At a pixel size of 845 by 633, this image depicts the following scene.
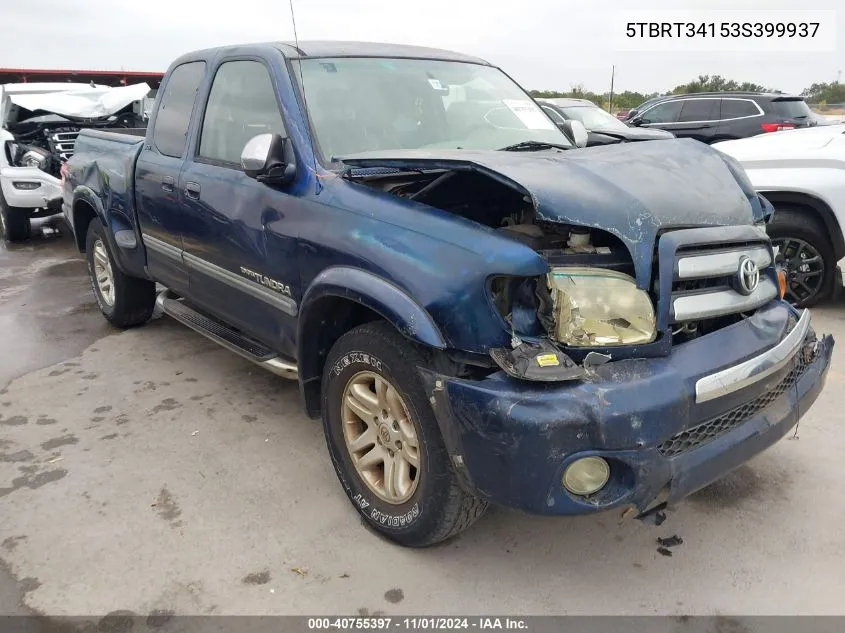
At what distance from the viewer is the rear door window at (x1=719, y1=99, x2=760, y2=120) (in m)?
10.6

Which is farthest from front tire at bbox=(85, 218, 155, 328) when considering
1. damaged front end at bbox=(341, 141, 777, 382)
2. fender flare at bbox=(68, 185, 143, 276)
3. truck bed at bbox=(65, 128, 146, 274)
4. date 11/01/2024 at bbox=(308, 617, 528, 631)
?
date 11/01/2024 at bbox=(308, 617, 528, 631)

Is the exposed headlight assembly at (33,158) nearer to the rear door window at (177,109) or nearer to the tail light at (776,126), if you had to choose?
the rear door window at (177,109)

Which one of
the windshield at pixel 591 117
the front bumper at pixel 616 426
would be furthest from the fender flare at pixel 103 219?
the windshield at pixel 591 117

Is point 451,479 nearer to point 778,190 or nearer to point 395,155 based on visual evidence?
point 395,155

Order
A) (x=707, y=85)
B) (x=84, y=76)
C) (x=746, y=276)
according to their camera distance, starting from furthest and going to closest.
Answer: (x=707, y=85), (x=84, y=76), (x=746, y=276)

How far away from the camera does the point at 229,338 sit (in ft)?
12.3

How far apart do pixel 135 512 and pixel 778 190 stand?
4720mm

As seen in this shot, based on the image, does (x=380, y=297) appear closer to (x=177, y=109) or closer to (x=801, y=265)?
(x=177, y=109)

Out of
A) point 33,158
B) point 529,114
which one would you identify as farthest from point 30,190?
point 529,114

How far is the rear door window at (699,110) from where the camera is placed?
11.1m

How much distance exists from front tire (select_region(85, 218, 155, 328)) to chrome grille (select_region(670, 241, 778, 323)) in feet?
13.6

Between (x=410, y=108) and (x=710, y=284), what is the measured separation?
1684 mm

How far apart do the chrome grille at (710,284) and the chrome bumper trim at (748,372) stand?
0.18 meters

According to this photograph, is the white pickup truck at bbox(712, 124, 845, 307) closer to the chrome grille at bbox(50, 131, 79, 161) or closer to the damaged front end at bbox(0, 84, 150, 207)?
the damaged front end at bbox(0, 84, 150, 207)
